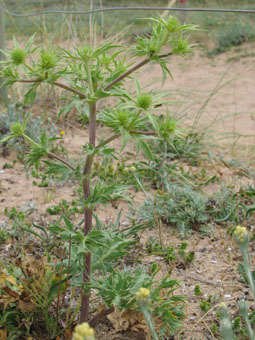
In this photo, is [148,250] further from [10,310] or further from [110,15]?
[110,15]

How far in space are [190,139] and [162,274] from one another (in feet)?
6.44

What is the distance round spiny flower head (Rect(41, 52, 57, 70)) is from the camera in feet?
4.56

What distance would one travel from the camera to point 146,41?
1.47 m

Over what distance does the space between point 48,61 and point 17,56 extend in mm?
117

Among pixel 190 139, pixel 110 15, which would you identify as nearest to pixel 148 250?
pixel 190 139

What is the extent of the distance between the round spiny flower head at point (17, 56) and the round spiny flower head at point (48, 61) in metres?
0.08

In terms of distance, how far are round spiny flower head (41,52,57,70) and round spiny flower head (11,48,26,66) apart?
8 centimetres

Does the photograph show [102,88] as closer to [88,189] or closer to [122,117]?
[122,117]

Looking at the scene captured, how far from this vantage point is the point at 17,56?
142 cm

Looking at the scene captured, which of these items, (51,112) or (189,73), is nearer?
(51,112)

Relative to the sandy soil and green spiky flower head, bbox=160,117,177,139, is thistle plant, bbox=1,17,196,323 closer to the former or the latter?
green spiky flower head, bbox=160,117,177,139

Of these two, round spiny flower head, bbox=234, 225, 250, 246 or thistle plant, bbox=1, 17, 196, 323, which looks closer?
round spiny flower head, bbox=234, 225, 250, 246

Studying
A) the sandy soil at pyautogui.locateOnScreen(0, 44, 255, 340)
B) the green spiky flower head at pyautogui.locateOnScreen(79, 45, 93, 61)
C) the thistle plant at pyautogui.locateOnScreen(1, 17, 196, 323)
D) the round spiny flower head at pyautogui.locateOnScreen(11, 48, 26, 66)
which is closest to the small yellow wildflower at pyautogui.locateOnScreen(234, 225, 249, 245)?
the thistle plant at pyautogui.locateOnScreen(1, 17, 196, 323)

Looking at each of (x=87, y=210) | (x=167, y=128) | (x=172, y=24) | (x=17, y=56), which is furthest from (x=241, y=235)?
(x=17, y=56)
